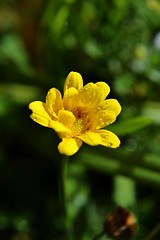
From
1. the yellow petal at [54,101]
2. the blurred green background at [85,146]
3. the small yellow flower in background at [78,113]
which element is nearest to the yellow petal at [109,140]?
the small yellow flower in background at [78,113]

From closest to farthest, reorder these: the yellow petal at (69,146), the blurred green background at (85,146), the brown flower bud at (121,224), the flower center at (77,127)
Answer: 1. the yellow petal at (69,146)
2. the flower center at (77,127)
3. the brown flower bud at (121,224)
4. the blurred green background at (85,146)

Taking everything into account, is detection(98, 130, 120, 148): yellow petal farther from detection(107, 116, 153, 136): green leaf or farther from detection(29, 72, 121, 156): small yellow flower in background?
detection(107, 116, 153, 136): green leaf

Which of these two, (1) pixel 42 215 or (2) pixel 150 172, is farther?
(1) pixel 42 215

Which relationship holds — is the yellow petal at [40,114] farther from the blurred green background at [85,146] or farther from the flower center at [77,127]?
the blurred green background at [85,146]

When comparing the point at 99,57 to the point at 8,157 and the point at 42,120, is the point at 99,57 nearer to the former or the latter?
the point at 8,157

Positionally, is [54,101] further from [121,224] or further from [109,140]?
[121,224]

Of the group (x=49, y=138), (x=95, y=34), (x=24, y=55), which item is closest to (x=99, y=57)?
(x=95, y=34)

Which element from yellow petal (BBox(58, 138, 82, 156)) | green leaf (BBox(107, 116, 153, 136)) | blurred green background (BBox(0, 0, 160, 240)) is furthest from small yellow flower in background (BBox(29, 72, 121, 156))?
blurred green background (BBox(0, 0, 160, 240))
